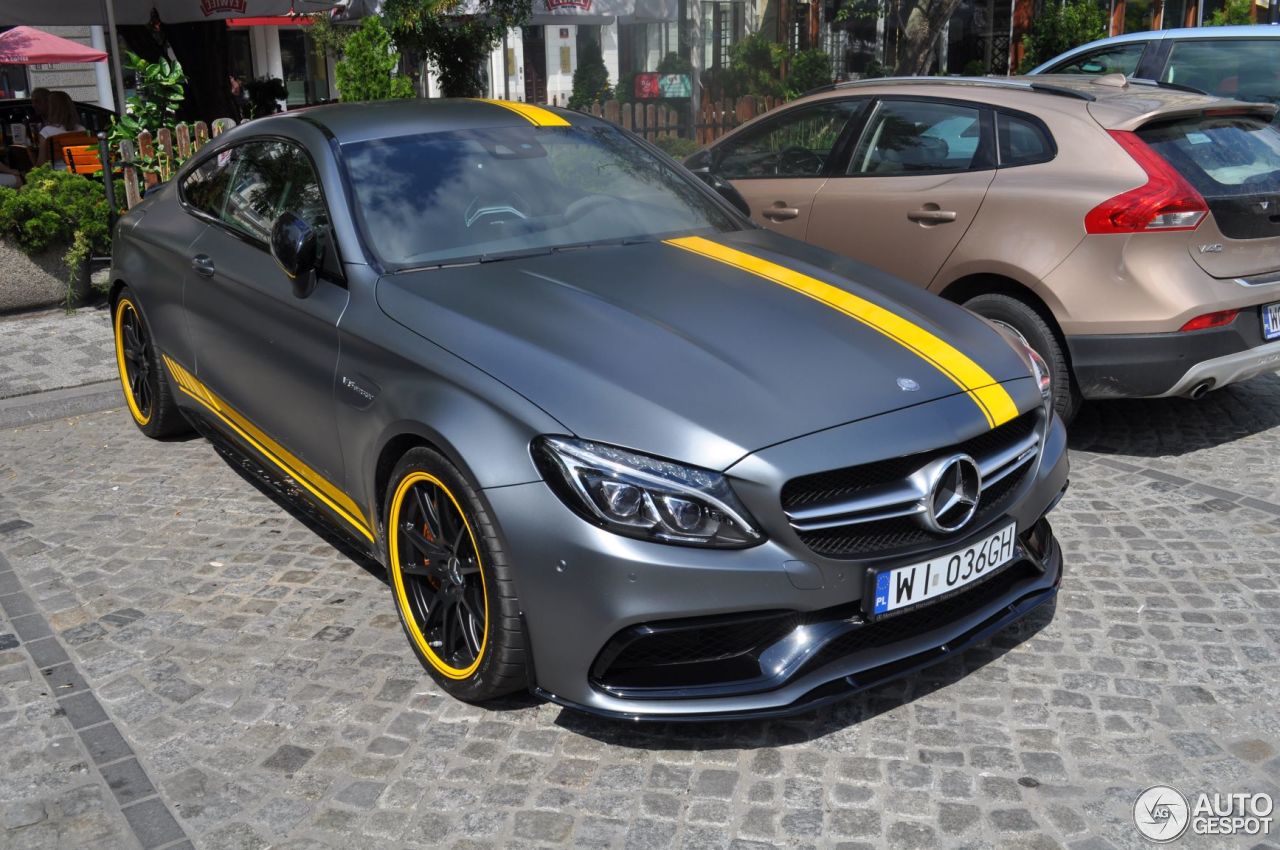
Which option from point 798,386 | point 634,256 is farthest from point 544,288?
point 798,386

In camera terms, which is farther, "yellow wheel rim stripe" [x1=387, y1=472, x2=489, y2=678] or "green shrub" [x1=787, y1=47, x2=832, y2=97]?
"green shrub" [x1=787, y1=47, x2=832, y2=97]

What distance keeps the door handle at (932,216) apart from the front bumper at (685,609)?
2.85 m

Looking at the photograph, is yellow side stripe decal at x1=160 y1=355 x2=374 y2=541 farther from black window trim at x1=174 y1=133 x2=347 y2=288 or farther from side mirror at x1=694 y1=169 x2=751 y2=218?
side mirror at x1=694 y1=169 x2=751 y2=218

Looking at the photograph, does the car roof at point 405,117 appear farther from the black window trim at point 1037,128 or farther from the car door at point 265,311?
the black window trim at point 1037,128

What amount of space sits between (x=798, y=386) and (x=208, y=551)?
102 inches

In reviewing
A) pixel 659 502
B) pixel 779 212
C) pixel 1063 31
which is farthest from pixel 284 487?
pixel 1063 31

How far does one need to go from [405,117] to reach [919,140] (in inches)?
108

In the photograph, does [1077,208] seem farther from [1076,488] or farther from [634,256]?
[634,256]

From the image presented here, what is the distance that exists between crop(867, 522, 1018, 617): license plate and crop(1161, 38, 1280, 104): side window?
6.71 m

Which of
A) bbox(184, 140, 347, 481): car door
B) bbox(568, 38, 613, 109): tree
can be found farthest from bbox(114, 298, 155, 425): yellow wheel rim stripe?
bbox(568, 38, 613, 109): tree

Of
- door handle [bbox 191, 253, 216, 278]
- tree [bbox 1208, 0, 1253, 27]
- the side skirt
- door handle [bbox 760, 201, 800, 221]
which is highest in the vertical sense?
tree [bbox 1208, 0, 1253, 27]

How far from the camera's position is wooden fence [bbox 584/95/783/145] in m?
12.5

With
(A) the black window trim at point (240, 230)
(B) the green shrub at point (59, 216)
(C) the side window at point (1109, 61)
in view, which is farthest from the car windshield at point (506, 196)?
(C) the side window at point (1109, 61)

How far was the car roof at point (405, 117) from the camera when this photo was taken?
4.38m
